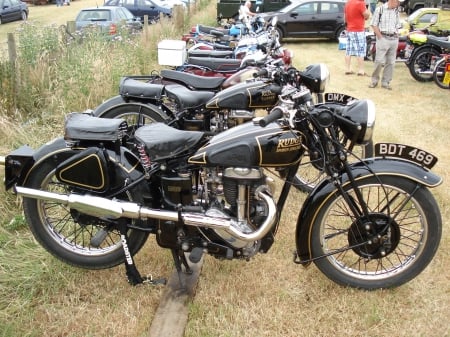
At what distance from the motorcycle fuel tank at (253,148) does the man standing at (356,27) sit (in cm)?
805

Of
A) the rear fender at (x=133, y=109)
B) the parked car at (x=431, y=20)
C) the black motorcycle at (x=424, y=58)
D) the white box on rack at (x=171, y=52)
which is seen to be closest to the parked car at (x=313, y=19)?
the parked car at (x=431, y=20)

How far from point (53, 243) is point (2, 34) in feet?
62.7

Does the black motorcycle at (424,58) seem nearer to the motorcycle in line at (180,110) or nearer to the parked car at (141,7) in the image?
the motorcycle in line at (180,110)

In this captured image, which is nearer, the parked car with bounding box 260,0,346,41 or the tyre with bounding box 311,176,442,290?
the tyre with bounding box 311,176,442,290

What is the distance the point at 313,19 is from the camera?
15539 mm

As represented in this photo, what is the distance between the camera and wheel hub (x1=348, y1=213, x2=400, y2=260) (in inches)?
108

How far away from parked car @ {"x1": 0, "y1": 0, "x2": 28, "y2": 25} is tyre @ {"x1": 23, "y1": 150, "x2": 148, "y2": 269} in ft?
77.5

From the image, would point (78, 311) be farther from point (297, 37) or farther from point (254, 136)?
point (297, 37)

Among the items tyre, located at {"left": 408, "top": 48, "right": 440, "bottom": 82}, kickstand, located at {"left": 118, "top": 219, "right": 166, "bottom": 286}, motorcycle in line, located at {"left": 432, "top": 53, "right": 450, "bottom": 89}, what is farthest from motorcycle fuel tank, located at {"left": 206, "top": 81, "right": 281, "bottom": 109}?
tyre, located at {"left": 408, "top": 48, "right": 440, "bottom": 82}

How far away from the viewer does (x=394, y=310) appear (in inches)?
110

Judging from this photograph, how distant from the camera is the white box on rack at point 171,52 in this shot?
624 centimetres

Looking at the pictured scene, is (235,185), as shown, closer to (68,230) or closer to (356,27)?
(68,230)

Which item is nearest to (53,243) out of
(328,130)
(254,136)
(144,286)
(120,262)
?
(120,262)

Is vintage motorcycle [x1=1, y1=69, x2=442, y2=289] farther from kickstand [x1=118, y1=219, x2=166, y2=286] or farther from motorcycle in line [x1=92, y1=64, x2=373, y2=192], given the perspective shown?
motorcycle in line [x1=92, y1=64, x2=373, y2=192]
